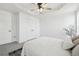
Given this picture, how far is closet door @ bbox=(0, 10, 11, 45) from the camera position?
4926 mm

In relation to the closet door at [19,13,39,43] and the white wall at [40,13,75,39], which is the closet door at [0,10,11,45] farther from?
the white wall at [40,13,75,39]

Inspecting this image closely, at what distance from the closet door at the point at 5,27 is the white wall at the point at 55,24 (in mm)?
3123

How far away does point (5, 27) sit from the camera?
16.9 feet

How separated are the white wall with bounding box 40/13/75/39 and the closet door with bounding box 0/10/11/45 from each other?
10.2ft

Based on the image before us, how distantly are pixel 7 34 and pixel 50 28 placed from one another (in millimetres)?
3557

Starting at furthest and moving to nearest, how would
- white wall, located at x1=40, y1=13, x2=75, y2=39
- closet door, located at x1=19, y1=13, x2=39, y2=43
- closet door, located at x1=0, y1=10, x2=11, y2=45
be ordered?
white wall, located at x1=40, y1=13, x2=75, y2=39, closet door, located at x1=19, y1=13, x2=39, y2=43, closet door, located at x1=0, y1=10, x2=11, y2=45

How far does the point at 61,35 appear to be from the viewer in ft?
22.2

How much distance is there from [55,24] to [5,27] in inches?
154

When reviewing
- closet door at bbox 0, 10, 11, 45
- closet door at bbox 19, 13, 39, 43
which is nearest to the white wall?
closet door at bbox 19, 13, 39, 43

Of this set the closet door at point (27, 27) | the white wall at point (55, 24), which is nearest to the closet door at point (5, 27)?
the closet door at point (27, 27)

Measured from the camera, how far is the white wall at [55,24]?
6685 millimetres

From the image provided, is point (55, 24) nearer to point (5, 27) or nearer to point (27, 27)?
point (27, 27)

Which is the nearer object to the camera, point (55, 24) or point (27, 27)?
point (27, 27)

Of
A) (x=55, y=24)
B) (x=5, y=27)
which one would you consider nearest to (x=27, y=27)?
(x=5, y=27)
